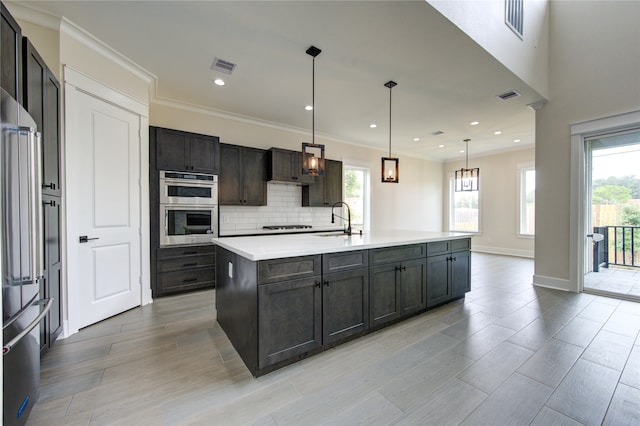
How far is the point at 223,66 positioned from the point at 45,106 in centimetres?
170

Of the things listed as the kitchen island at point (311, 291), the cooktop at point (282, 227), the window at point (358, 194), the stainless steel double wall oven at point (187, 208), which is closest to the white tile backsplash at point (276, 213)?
the cooktop at point (282, 227)

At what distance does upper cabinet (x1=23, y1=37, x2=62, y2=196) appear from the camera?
1.88m

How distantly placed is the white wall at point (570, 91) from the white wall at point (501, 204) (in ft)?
9.81

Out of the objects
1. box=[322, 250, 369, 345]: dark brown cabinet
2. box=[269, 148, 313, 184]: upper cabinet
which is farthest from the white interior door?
box=[322, 250, 369, 345]: dark brown cabinet

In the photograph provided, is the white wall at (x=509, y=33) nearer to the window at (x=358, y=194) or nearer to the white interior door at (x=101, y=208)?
the white interior door at (x=101, y=208)

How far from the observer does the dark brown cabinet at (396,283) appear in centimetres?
245

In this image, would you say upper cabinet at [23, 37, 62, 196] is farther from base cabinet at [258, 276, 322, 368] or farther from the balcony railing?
the balcony railing

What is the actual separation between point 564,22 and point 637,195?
275cm

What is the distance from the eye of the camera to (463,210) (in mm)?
8141

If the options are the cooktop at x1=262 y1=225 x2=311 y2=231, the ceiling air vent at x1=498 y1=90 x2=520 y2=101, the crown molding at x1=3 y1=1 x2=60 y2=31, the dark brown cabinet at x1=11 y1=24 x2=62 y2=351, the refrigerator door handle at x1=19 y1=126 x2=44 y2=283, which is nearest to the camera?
the refrigerator door handle at x1=19 y1=126 x2=44 y2=283

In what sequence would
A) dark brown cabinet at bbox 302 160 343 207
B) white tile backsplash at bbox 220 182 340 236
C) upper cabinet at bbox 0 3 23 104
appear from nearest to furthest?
upper cabinet at bbox 0 3 23 104, white tile backsplash at bbox 220 182 340 236, dark brown cabinet at bbox 302 160 343 207

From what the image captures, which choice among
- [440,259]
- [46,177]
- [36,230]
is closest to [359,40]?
[440,259]

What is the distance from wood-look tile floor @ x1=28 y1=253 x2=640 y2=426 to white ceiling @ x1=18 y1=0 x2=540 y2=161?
2.87 m

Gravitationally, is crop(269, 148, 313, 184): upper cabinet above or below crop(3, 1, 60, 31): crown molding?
below
